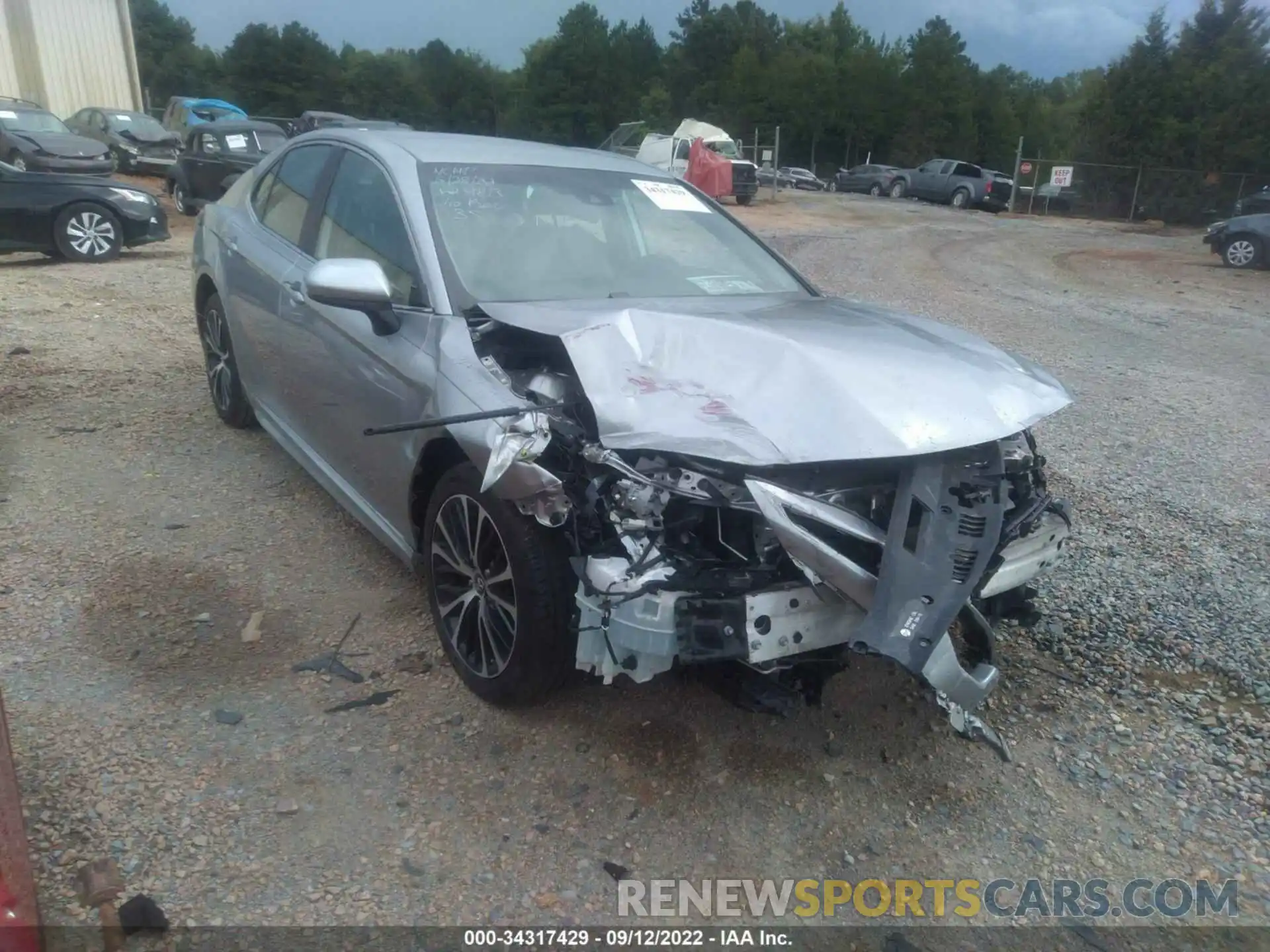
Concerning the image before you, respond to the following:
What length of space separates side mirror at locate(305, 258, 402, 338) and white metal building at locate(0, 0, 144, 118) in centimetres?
2555

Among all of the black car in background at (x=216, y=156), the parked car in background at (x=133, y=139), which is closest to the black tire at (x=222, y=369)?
the black car in background at (x=216, y=156)

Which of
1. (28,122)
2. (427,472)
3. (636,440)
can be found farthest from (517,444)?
(28,122)

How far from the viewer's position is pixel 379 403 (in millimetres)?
3471

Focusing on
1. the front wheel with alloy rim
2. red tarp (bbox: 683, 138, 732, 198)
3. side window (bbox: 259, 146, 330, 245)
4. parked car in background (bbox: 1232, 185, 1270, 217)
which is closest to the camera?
side window (bbox: 259, 146, 330, 245)

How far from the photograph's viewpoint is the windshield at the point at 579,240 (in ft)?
11.6

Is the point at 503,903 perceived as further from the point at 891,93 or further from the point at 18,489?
the point at 891,93

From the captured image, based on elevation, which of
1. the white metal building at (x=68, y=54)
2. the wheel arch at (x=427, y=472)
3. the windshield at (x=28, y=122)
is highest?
the white metal building at (x=68, y=54)

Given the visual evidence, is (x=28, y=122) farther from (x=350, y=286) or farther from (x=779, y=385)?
(x=779, y=385)

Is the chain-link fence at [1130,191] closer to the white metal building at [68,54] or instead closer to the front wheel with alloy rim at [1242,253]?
the front wheel with alloy rim at [1242,253]

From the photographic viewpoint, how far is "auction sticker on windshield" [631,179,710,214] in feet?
14.0

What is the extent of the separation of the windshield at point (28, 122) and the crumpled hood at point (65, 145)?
29cm

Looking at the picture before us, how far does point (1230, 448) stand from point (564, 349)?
195 inches

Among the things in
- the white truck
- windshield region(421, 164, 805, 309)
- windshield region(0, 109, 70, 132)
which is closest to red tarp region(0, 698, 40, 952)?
windshield region(421, 164, 805, 309)

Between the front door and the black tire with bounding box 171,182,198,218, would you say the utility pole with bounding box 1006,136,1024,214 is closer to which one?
the black tire with bounding box 171,182,198,218
